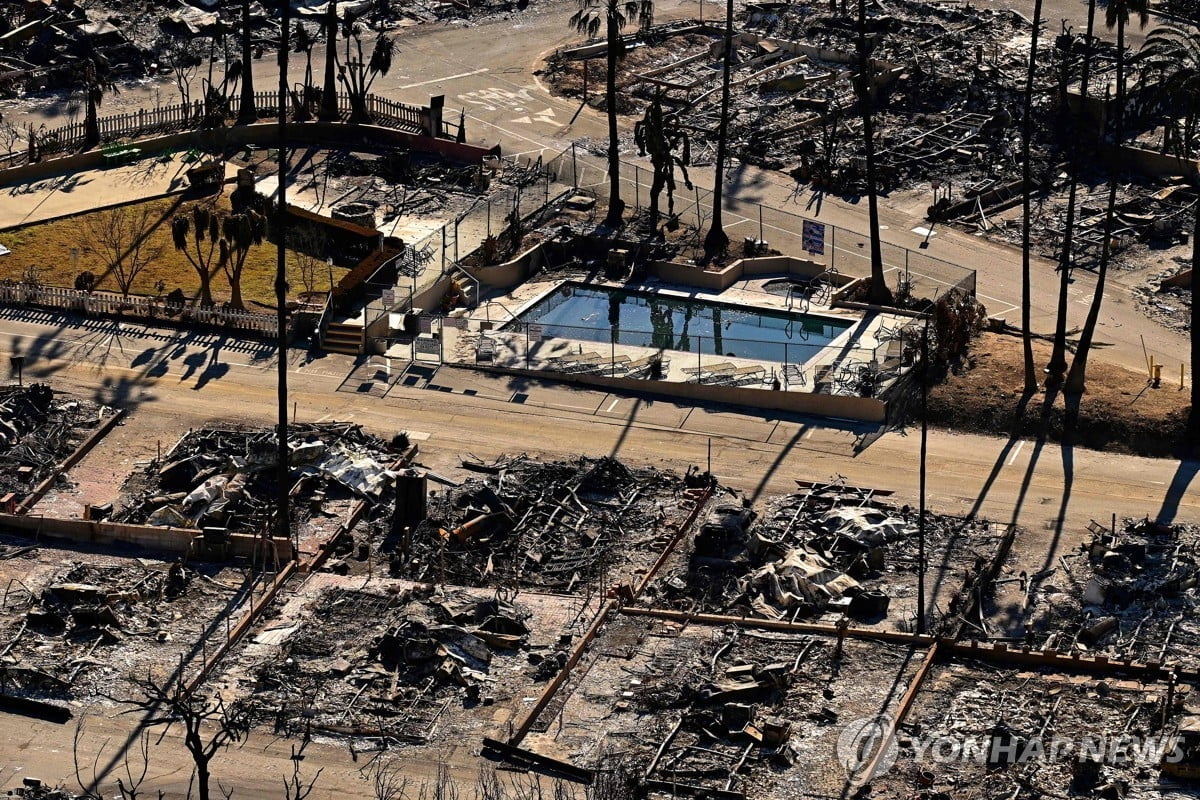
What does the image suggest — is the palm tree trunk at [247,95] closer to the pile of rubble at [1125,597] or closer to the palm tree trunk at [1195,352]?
the palm tree trunk at [1195,352]

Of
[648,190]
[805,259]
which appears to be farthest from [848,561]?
[648,190]

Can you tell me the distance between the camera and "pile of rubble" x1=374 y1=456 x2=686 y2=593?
69812mm

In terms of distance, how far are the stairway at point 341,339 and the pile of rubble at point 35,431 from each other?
933 cm

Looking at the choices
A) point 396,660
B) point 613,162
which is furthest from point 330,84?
point 396,660

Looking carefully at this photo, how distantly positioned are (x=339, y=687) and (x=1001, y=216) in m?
47.3

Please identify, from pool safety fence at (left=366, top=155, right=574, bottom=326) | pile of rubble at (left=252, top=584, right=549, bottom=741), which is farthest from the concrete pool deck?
pile of rubble at (left=252, top=584, right=549, bottom=741)

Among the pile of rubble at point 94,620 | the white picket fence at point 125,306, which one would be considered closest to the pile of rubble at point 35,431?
the pile of rubble at point 94,620

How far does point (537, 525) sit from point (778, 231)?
2853 centimetres

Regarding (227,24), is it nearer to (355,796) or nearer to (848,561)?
(848,561)

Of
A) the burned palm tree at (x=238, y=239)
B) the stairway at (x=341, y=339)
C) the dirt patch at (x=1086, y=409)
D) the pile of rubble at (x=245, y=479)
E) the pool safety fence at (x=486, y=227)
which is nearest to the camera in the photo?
the pile of rubble at (x=245, y=479)

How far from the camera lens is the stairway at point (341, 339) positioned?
85.1 metres

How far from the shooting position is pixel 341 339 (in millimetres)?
85250

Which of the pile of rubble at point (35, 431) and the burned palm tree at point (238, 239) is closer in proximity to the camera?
the pile of rubble at point (35, 431)

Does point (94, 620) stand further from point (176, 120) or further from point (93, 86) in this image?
point (176, 120)
